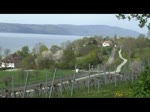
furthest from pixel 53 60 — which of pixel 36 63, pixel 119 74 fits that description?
pixel 119 74

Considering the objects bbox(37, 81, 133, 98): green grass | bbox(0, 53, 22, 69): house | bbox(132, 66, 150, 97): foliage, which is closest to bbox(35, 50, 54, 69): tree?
bbox(37, 81, 133, 98): green grass

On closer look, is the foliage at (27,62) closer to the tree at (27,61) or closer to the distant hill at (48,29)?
the tree at (27,61)

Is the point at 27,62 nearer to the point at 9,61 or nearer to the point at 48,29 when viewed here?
the point at 9,61

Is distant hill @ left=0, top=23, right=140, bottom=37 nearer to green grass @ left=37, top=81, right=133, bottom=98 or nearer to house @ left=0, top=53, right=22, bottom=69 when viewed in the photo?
house @ left=0, top=53, right=22, bottom=69

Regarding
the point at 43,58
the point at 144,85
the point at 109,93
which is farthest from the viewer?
the point at 109,93

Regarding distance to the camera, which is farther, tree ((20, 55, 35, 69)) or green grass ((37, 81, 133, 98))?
green grass ((37, 81, 133, 98))

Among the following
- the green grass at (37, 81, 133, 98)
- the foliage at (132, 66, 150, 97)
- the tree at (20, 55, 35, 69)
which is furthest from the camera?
the green grass at (37, 81, 133, 98)

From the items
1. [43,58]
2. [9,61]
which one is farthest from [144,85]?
[43,58]

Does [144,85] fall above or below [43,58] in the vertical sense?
below

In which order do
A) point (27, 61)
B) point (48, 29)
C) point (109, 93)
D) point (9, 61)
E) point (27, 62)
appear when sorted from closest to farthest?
point (48, 29), point (9, 61), point (27, 61), point (27, 62), point (109, 93)

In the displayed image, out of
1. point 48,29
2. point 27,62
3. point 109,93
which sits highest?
point 48,29
